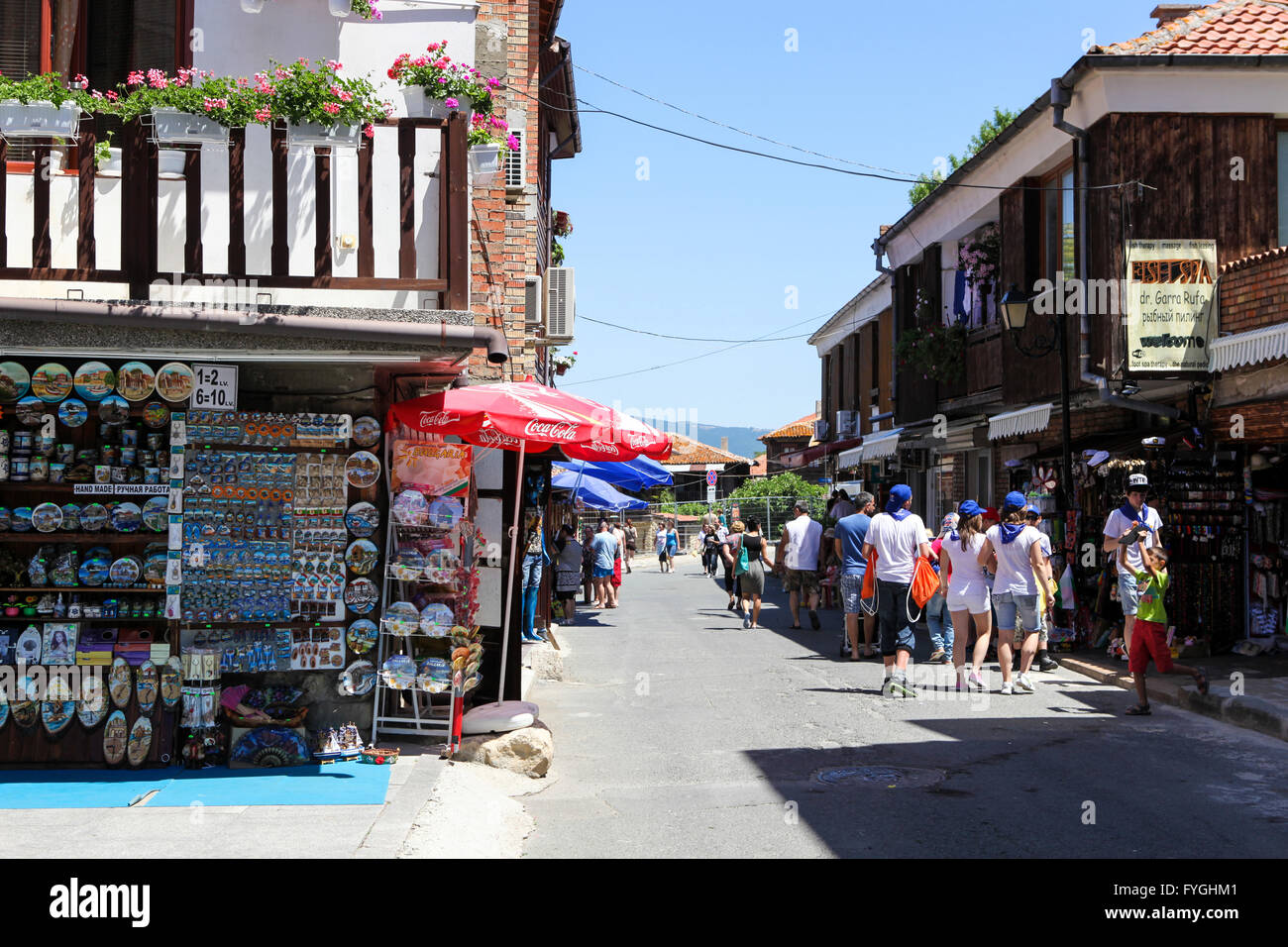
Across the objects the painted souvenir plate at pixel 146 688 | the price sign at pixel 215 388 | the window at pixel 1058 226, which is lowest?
the painted souvenir plate at pixel 146 688

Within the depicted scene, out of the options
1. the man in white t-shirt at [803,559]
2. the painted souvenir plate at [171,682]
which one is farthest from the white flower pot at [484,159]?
Answer: the man in white t-shirt at [803,559]

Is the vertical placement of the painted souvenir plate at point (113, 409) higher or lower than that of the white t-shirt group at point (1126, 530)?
higher

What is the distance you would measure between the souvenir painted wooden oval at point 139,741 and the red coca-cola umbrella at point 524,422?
2303mm

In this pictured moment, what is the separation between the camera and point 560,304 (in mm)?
16797

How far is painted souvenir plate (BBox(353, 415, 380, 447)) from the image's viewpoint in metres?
8.70

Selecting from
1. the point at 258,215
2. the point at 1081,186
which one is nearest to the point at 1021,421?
the point at 1081,186

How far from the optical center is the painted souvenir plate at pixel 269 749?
325 inches

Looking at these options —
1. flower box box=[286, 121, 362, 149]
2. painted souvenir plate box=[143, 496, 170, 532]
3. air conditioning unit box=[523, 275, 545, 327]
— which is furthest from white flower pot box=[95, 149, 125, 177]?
air conditioning unit box=[523, 275, 545, 327]

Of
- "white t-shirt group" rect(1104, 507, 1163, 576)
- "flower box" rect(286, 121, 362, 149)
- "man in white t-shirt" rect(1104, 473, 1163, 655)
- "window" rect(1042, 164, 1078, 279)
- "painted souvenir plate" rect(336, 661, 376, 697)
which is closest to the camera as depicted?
"flower box" rect(286, 121, 362, 149)

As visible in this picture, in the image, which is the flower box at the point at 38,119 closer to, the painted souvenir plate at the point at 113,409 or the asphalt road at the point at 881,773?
the painted souvenir plate at the point at 113,409

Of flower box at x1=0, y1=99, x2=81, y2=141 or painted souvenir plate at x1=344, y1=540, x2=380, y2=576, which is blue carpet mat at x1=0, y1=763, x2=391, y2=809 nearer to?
painted souvenir plate at x1=344, y1=540, x2=380, y2=576

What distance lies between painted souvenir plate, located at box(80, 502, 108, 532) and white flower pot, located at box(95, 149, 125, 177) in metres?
2.16

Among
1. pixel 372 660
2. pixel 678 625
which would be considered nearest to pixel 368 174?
pixel 372 660

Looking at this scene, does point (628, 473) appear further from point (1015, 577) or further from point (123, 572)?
point (123, 572)
